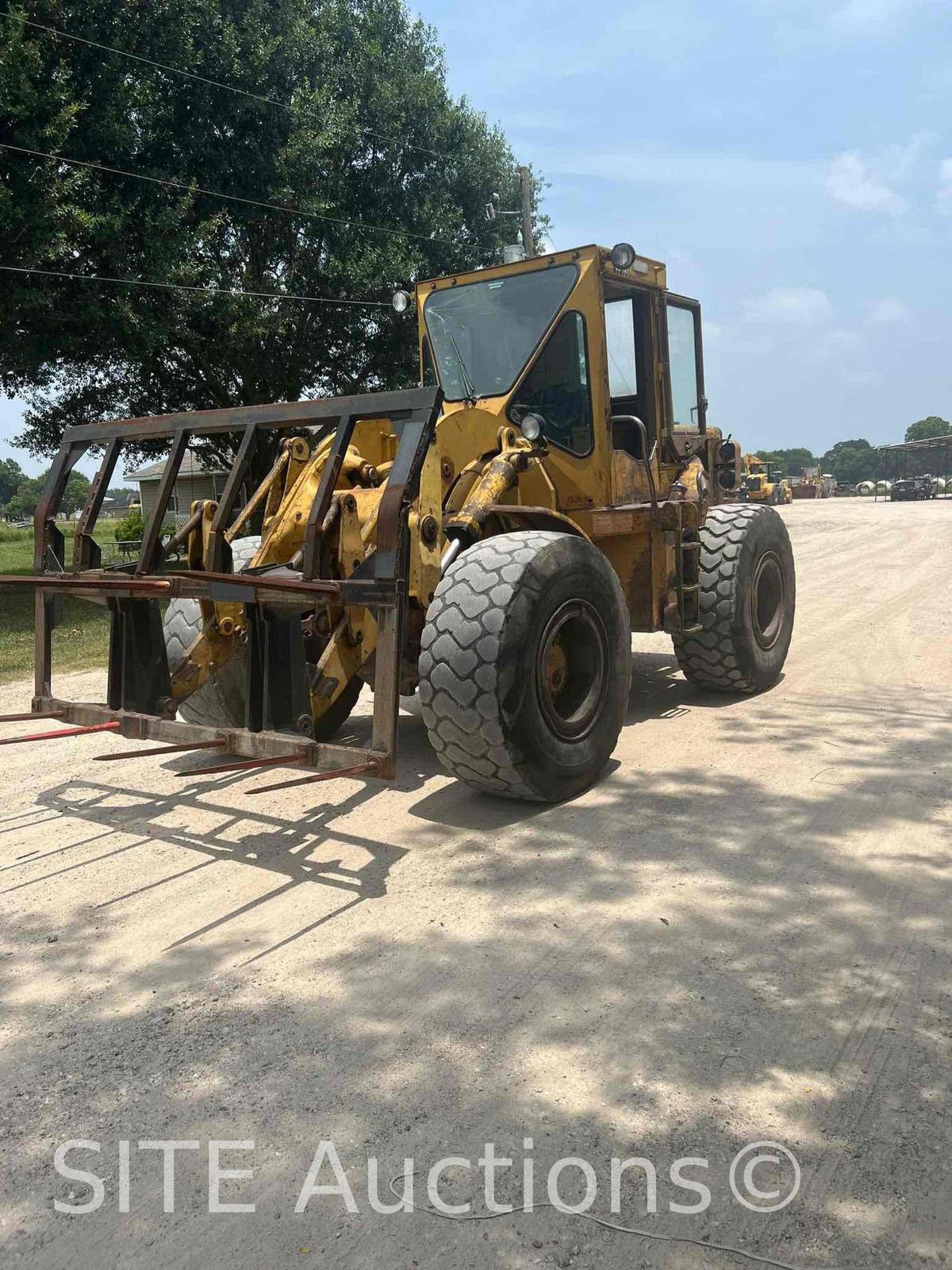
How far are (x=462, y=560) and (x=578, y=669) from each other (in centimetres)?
92

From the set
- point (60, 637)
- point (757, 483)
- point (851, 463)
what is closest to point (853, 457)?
point (851, 463)

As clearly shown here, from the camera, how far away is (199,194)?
15688mm

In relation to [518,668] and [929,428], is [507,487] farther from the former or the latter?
[929,428]

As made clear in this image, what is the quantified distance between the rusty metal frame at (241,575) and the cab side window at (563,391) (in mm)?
1462

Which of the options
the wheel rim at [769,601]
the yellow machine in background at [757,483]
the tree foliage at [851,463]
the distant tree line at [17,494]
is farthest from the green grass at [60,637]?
the tree foliage at [851,463]

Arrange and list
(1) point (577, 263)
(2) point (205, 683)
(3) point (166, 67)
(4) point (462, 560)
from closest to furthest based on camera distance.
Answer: (4) point (462, 560)
(2) point (205, 683)
(1) point (577, 263)
(3) point (166, 67)

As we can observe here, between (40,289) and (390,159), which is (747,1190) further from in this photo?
(390,159)

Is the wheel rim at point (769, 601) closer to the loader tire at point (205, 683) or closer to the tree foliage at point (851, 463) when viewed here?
the loader tire at point (205, 683)

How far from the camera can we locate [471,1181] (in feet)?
7.47

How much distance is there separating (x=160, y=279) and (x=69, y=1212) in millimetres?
13847

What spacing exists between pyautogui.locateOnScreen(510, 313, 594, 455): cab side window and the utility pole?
636 inches

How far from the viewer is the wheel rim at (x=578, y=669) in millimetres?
4941

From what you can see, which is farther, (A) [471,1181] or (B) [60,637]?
(B) [60,637]

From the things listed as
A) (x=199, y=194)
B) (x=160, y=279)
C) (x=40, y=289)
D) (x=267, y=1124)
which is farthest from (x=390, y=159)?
(x=267, y=1124)
